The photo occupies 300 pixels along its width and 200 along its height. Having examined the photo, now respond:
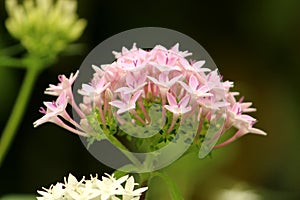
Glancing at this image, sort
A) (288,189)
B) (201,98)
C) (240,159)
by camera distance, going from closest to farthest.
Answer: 1. (201,98)
2. (288,189)
3. (240,159)

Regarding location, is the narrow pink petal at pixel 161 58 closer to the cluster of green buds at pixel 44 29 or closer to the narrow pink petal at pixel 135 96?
the narrow pink petal at pixel 135 96

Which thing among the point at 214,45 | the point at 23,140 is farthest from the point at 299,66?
the point at 23,140

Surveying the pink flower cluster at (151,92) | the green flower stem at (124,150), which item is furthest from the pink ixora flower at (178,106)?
the green flower stem at (124,150)

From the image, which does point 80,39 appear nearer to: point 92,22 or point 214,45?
point 92,22

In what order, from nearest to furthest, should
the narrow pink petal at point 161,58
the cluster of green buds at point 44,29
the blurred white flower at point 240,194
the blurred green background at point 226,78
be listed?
the narrow pink petal at point 161,58
the blurred white flower at point 240,194
the cluster of green buds at point 44,29
the blurred green background at point 226,78

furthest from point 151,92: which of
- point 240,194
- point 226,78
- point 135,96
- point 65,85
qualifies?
point 226,78

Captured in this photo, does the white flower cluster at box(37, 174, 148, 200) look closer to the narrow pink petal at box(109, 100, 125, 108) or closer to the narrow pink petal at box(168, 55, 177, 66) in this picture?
the narrow pink petal at box(109, 100, 125, 108)
